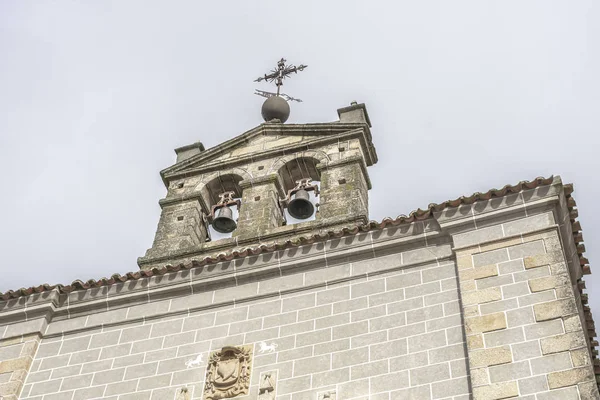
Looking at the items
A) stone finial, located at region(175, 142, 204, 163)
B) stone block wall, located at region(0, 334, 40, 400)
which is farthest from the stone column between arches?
stone finial, located at region(175, 142, 204, 163)

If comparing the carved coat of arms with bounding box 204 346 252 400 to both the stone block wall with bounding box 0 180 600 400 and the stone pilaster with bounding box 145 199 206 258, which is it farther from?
the stone pilaster with bounding box 145 199 206 258

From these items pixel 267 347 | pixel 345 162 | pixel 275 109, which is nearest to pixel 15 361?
pixel 267 347

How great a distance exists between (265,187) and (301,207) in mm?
712

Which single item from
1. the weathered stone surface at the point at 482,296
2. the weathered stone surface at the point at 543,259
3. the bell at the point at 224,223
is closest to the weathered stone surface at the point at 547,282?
the weathered stone surface at the point at 543,259

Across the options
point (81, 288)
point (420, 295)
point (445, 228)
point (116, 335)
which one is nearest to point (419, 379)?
Answer: point (420, 295)

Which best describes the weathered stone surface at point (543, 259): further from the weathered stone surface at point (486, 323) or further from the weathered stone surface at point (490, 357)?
the weathered stone surface at point (490, 357)

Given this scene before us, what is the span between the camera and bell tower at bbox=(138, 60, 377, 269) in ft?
46.4

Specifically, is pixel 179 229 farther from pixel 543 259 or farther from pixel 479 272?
pixel 543 259

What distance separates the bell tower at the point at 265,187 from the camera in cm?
1414

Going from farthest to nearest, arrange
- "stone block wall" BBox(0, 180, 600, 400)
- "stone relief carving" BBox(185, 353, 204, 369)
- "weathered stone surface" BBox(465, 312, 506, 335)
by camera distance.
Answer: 1. "stone relief carving" BBox(185, 353, 204, 369)
2. "weathered stone surface" BBox(465, 312, 506, 335)
3. "stone block wall" BBox(0, 180, 600, 400)

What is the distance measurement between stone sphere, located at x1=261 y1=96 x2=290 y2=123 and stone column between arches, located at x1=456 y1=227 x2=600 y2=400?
862 cm

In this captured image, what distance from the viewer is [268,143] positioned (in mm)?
16297

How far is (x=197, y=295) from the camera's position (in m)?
10.3

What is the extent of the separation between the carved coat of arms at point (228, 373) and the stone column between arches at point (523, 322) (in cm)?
211
